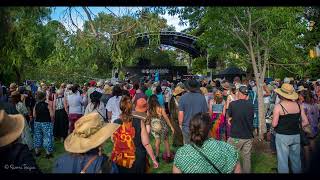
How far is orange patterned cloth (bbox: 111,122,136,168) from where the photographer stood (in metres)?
5.73

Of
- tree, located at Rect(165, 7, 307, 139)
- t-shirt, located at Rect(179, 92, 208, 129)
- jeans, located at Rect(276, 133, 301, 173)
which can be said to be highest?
tree, located at Rect(165, 7, 307, 139)

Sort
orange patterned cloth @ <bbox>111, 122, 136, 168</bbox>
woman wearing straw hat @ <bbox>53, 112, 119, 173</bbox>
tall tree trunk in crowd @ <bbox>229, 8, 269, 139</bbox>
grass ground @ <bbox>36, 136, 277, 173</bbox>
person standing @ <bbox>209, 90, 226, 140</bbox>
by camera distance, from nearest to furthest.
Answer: woman wearing straw hat @ <bbox>53, 112, 119, 173</bbox> < orange patterned cloth @ <bbox>111, 122, 136, 168</bbox> < grass ground @ <bbox>36, 136, 277, 173</bbox> < person standing @ <bbox>209, 90, 226, 140</bbox> < tall tree trunk in crowd @ <bbox>229, 8, 269, 139</bbox>

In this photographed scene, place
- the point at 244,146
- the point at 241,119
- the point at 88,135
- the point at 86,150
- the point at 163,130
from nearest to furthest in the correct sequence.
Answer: the point at 86,150, the point at 88,135, the point at 241,119, the point at 244,146, the point at 163,130

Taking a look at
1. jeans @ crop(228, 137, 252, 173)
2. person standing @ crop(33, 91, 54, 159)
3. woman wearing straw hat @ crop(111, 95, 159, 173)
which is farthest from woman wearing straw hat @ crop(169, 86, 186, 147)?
woman wearing straw hat @ crop(111, 95, 159, 173)

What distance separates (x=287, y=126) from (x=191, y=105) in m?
1.91

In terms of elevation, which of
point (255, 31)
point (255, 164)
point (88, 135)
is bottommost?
point (255, 164)

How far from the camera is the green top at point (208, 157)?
399 cm

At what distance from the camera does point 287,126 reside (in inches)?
277

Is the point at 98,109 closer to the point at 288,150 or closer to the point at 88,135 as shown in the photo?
the point at 288,150

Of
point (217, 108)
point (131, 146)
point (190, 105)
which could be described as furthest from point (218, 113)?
point (131, 146)

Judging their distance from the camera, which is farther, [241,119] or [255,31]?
[255,31]

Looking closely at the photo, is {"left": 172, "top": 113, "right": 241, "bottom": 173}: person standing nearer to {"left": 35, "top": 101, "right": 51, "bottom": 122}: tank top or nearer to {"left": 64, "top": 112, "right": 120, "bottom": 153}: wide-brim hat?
{"left": 64, "top": 112, "right": 120, "bottom": 153}: wide-brim hat

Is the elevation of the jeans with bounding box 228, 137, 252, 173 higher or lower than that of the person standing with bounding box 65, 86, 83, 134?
lower
